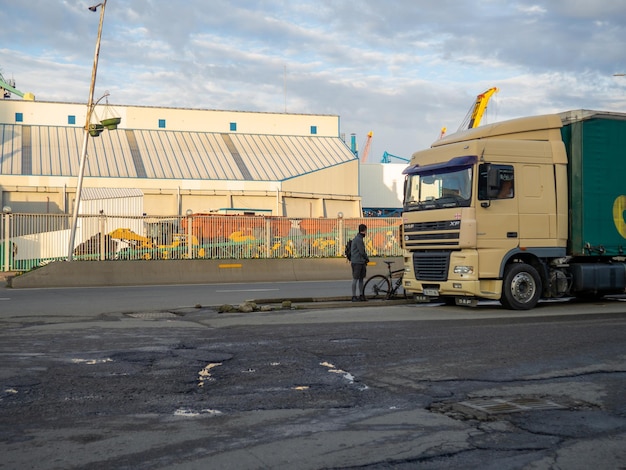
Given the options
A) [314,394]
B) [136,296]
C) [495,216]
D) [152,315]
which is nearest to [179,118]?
[136,296]

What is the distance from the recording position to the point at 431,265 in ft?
52.0

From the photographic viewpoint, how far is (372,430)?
5773 mm

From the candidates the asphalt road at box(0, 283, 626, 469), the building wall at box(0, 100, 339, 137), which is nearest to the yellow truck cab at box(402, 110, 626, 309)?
the asphalt road at box(0, 283, 626, 469)

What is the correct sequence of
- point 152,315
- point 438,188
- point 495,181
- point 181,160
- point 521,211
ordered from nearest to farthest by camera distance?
point 495,181
point 152,315
point 521,211
point 438,188
point 181,160

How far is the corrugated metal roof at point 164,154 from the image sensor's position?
2221 inches

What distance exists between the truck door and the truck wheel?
0.40 m

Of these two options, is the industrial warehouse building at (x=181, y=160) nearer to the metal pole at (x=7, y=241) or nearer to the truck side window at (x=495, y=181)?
the metal pole at (x=7, y=241)

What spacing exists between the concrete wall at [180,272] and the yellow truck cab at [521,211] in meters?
12.1

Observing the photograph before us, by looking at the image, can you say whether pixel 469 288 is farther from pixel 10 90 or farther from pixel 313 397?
pixel 10 90

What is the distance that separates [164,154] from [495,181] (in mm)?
49448

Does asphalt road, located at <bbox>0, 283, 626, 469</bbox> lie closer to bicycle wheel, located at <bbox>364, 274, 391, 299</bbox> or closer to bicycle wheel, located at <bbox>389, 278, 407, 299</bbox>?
bicycle wheel, located at <bbox>389, 278, 407, 299</bbox>

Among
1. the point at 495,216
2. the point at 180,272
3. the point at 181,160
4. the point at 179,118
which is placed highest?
the point at 179,118

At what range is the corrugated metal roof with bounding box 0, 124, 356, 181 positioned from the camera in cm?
5641

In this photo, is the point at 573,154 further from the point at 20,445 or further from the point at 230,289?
the point at 20,445
